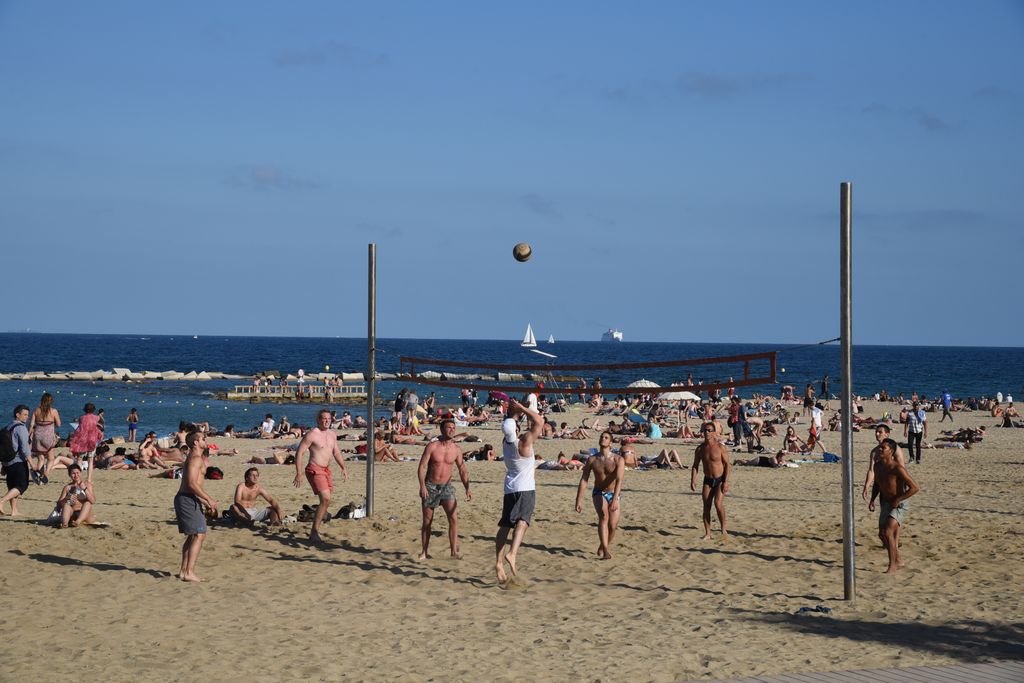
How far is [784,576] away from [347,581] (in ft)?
14.2

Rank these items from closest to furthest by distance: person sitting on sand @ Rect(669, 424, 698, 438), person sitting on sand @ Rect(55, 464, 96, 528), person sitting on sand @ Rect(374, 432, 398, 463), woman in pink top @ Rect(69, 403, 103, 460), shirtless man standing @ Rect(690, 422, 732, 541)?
shirtless man standing @ Rect(690, 422, 732, 541) → person sitting on sand @ Rect(55, 464, 96, 528) → woman in pink top @ Rect(69, 403, 103, 460) → person sitting on sand @ Rect(374, 432, 398, 463) → person sitting on sand @ Rect(669, 424, 698, 438)

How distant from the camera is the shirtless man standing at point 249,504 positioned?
12633mm

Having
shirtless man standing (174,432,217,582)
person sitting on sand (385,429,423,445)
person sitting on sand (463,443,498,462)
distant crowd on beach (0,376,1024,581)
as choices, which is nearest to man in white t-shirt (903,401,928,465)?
distant crowd on beach (0,376,1024,581)

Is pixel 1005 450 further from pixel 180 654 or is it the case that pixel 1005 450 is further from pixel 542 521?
pixel 180 654

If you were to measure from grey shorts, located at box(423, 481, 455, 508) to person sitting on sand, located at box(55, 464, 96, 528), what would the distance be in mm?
4384

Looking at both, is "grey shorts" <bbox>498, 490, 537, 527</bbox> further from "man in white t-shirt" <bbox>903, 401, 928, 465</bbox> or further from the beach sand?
"man in white t-shirt" <bbox>903, 401, 928, 465</bbox>

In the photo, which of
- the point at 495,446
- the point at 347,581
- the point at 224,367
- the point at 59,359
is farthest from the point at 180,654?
the point at 59,359

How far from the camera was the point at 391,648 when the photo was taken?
805cm

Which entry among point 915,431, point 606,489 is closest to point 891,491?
point 606,489

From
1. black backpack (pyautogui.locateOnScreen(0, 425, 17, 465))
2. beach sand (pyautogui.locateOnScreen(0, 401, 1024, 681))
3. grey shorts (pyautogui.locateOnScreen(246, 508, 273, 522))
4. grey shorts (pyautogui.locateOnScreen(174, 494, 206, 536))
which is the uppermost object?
black backpack (pyautogui.locateOnScreen(0, 425, 17, 465))

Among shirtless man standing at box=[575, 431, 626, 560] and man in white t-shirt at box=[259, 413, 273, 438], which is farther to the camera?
man in white t-shirt at box=[259, 413, 273, 438]

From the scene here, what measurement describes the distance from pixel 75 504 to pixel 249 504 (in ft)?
6.54

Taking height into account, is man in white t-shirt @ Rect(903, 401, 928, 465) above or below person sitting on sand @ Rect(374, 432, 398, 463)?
above

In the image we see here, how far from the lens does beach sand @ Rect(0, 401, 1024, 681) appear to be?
764 centimetres
